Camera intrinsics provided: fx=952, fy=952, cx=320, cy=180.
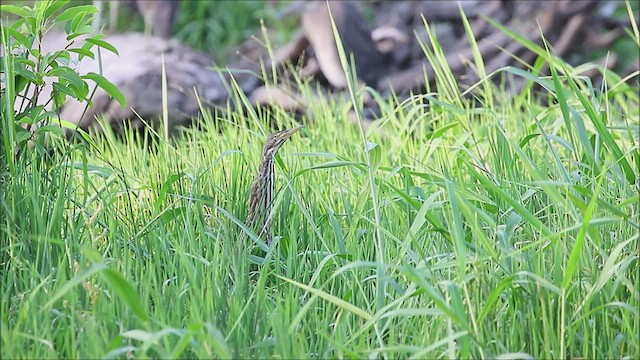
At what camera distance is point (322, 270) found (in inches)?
82.2

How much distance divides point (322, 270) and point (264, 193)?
0.32 m

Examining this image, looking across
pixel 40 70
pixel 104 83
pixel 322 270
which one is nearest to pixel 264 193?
pixel 322 270

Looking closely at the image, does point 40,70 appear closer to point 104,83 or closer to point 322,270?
point 104,83

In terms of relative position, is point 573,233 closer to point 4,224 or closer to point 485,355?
point 485,355

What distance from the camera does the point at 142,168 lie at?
2.80 meters

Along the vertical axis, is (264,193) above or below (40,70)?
below

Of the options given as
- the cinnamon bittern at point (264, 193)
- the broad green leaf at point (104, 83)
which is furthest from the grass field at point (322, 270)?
the broad green leaf at point (104, 83)

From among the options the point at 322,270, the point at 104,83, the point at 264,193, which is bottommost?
the point at 322,270

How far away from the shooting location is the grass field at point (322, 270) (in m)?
1.65

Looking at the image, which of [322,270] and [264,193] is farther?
[264,193]

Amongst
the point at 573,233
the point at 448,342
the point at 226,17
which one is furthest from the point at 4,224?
the point at 226,17

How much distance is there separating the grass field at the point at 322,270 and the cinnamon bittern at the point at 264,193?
58mm

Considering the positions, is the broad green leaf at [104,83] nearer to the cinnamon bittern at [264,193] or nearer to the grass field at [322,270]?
the grass field at [322,270]

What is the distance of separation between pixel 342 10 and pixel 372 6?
2845mm
